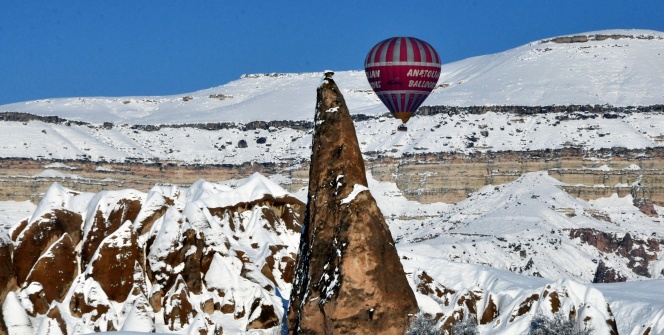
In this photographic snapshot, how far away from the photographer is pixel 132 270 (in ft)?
211

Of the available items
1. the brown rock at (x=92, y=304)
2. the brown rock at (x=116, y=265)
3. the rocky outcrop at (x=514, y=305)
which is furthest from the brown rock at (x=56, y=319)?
the rocky outcrop at (x=514, y=305)

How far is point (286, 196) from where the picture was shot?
83.8m

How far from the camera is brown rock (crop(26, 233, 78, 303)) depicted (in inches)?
2482

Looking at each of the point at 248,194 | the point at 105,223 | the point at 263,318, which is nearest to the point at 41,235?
the point at 105,223

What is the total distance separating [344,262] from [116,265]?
91.0 feet

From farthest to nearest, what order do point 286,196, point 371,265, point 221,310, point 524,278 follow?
1. point 524,278
2. point 286,196
3. point 221,310
4. point 371,265

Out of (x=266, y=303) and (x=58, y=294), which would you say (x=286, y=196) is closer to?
(x=266, y=303)

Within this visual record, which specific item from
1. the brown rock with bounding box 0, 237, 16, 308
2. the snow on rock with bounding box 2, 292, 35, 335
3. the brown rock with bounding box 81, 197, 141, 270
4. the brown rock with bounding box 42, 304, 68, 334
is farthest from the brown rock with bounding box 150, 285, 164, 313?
the snow on rock with bounding box 2, 292, 35, 335

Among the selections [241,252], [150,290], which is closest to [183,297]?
[150,290]

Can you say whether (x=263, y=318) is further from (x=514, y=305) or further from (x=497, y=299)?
(x=497, y=299)

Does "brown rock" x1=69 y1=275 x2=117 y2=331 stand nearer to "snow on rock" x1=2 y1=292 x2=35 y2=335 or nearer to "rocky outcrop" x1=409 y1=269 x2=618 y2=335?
"snow on rock" x1=2 y1=292 x2=35 y2=335

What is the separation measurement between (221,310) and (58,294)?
22.9ft

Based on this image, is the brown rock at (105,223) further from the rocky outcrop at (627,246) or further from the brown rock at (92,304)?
the rocky outcrop at (627,246)

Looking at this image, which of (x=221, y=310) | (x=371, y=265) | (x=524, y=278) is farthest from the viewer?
(x=524, y=278)
